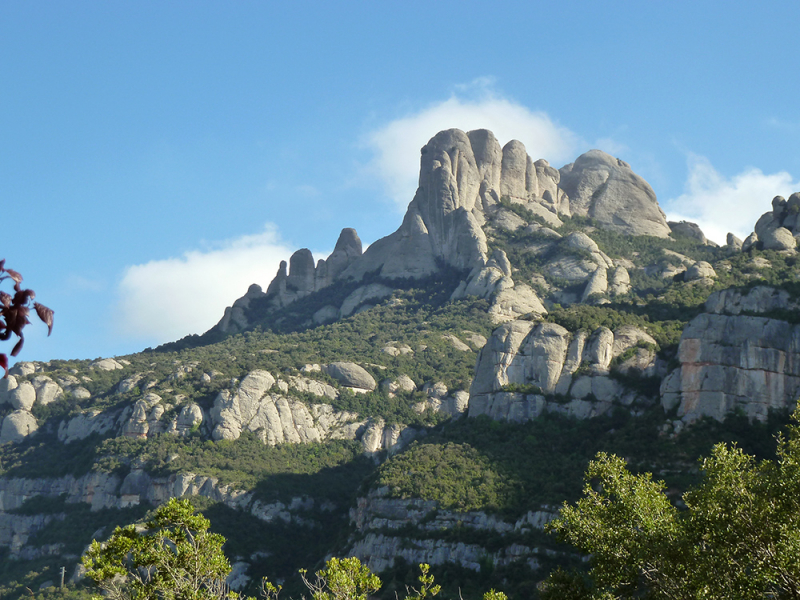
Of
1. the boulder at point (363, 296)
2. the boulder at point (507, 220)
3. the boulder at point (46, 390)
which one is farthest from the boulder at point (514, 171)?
the boulder at point (46, 390)

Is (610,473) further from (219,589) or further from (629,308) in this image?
(629,308)

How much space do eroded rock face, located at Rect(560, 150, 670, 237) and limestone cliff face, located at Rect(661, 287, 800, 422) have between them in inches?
3665

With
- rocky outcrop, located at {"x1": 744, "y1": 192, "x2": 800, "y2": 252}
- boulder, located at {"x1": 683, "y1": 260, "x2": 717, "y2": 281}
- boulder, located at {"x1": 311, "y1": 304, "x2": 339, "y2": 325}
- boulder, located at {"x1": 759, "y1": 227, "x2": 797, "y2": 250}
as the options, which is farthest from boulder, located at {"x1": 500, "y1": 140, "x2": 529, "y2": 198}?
boulder, located at {"x1": 759, "y1": 227, "x2": 797, "y2": 250}

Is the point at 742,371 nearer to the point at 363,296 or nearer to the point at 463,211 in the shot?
the point at 463,211

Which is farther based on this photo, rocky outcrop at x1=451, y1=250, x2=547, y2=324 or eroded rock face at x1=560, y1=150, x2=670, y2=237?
eroded rock face at x1=560, y1=150, x2=670, y2=237

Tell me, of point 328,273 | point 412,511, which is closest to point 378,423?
point 412,511

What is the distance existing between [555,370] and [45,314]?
84.5 m

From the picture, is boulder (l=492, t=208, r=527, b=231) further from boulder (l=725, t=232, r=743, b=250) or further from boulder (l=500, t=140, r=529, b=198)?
boulder (l=725, t=232, r=743, b=250)

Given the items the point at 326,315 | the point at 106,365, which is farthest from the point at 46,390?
the point at 326,315

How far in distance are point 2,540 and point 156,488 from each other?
24.3 m

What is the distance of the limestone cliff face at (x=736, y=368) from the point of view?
237ft

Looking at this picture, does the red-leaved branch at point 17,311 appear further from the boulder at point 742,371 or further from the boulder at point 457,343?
the boulder at point 457,343

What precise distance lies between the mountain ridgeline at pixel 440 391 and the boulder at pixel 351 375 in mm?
307

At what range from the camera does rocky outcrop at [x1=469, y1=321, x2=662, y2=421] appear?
85.6 m
